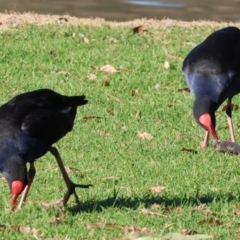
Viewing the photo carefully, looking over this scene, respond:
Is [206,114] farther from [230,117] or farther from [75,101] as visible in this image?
[75,101]

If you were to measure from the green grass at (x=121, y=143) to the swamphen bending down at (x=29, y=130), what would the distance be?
302 millimetres

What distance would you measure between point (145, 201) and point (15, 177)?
3.85 ft

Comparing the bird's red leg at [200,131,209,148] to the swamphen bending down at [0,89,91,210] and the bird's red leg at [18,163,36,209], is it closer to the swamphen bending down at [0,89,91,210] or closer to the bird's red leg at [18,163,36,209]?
the swamphen bending down at [0,89,91,210]

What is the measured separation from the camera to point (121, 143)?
852cm

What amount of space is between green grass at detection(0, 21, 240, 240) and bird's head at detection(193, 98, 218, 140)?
323 millimetres

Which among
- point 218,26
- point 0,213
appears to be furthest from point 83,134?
point 218,26

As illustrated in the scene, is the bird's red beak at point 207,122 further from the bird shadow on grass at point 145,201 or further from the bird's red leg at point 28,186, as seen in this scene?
the bird's red leg at point 28,186

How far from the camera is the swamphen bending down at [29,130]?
6.34 m

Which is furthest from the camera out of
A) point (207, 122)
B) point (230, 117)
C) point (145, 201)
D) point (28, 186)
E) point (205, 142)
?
point (230, 117)

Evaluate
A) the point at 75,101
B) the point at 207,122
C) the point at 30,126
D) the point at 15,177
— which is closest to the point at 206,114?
the point at 207,122

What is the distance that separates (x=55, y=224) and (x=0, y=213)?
474 millimetres

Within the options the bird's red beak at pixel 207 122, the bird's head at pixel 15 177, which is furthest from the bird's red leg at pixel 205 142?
the bird's head at pixel 15 177

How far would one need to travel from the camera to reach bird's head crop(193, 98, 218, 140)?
8062mm

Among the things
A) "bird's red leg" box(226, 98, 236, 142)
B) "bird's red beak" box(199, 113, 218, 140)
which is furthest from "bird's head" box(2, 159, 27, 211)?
"bird's red leg" box(226, 98, 236, 142)
